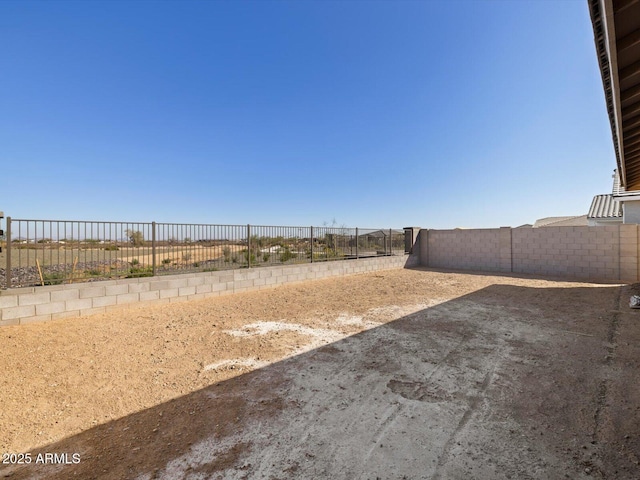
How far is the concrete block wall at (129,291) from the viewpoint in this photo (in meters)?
4.88

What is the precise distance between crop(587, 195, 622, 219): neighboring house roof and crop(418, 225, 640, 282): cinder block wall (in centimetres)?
618

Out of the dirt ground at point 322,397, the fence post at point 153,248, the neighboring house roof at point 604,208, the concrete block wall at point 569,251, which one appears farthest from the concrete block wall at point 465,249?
the fence post at point 153,248

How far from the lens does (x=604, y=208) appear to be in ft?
53.7

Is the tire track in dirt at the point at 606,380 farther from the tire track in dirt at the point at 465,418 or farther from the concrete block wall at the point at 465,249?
the concrete block wall at the point at 465,249

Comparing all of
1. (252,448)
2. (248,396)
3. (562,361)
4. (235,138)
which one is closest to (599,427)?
(562,361)

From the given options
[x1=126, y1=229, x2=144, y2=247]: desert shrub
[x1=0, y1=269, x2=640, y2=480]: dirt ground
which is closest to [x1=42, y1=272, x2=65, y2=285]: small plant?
[x1=0, y1=269, x2=640, y2=480]: dirt ground

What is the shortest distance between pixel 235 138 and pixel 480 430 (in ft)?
48.2

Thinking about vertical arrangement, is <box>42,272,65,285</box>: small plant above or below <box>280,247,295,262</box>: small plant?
below

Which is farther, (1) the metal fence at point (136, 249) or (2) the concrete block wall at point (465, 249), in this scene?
(2) the concrete block wall at point (465, 249)

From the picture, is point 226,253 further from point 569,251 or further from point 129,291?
point 569,251

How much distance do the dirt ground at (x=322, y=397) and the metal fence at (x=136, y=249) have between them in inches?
46.9

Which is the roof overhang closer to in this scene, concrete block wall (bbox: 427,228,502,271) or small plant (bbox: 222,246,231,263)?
small plant (bbox: 222,246,231,263)

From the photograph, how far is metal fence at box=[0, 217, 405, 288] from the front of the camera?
520 cm

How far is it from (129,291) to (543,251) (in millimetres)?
15274
